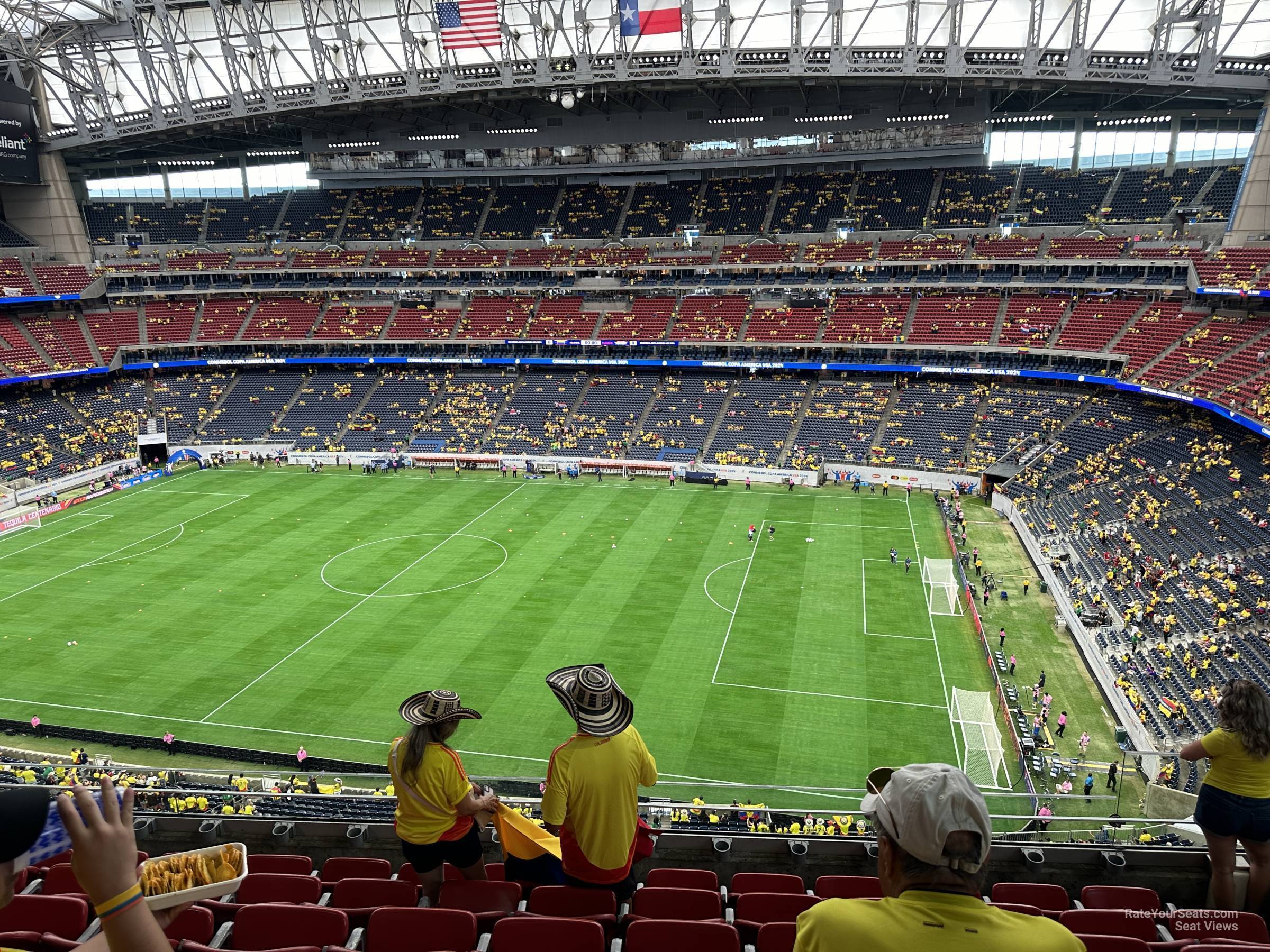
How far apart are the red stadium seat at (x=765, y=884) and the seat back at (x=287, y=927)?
4.04 metres

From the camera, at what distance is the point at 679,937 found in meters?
6.40

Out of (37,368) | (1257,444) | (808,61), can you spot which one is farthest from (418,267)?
(1257,444)

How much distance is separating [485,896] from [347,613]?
3244cm

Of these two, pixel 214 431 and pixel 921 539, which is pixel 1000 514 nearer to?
pixel 921 539

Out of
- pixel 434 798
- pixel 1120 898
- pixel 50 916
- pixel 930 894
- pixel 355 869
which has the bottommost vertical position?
pixel 355 869

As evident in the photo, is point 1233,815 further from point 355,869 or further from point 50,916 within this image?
point 50,916

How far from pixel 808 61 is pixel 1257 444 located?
39.1 m

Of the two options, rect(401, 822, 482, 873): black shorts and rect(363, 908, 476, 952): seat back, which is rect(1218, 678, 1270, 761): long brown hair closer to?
rect(363, 908, 476, 952): seat back

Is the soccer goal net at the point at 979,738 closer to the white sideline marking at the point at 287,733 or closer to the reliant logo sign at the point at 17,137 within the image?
the white sideline marking at the point at 287,733

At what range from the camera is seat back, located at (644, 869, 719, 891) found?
28.3 feet

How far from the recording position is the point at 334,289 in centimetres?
8069

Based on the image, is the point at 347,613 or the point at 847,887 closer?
the point at 847,887

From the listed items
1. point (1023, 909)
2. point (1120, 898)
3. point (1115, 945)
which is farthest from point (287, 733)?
point (1115, 945)

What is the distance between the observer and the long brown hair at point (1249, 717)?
23.1 feet
